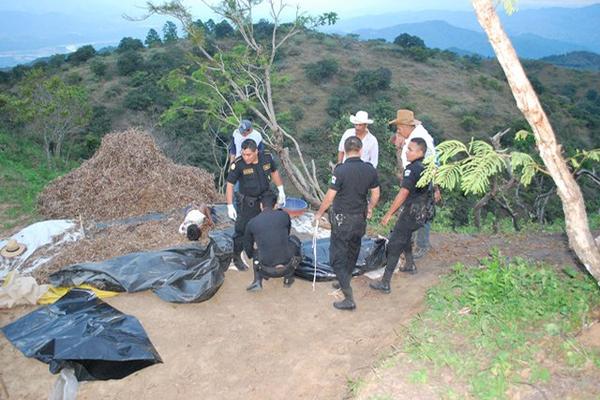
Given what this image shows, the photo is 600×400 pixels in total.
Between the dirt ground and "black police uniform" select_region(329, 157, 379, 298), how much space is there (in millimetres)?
606

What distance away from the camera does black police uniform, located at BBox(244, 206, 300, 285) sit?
480 centimetres

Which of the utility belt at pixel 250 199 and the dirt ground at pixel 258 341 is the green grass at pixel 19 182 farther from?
the utility belt at pixel 250 199

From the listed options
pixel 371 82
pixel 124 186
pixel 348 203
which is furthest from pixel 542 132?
pixel 371 82

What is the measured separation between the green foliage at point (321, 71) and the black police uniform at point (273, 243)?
3346 centimetres

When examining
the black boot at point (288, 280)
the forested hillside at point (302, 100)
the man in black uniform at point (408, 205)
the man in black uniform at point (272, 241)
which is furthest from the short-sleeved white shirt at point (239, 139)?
the forested hillside at point (302, 100)

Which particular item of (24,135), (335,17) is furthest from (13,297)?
(24,135)

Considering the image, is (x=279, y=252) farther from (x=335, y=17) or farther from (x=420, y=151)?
(x=335, y=17)

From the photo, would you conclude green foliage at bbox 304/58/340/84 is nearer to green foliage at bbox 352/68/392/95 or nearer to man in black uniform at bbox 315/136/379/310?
green foliage at bbox 352/68/392/95

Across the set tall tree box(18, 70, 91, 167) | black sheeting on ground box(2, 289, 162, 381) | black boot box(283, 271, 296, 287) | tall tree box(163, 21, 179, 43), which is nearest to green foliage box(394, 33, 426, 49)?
tall tree box(163, 21, 179, 43)

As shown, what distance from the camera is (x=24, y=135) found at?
57.9 ft

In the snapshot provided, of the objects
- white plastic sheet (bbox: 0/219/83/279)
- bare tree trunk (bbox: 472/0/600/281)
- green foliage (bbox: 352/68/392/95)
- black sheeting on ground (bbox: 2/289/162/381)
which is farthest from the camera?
green foliage (bbox: 352/68/392/95)

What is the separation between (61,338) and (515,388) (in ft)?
12.6

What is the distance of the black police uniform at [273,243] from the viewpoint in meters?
4.80

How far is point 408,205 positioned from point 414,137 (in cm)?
75
